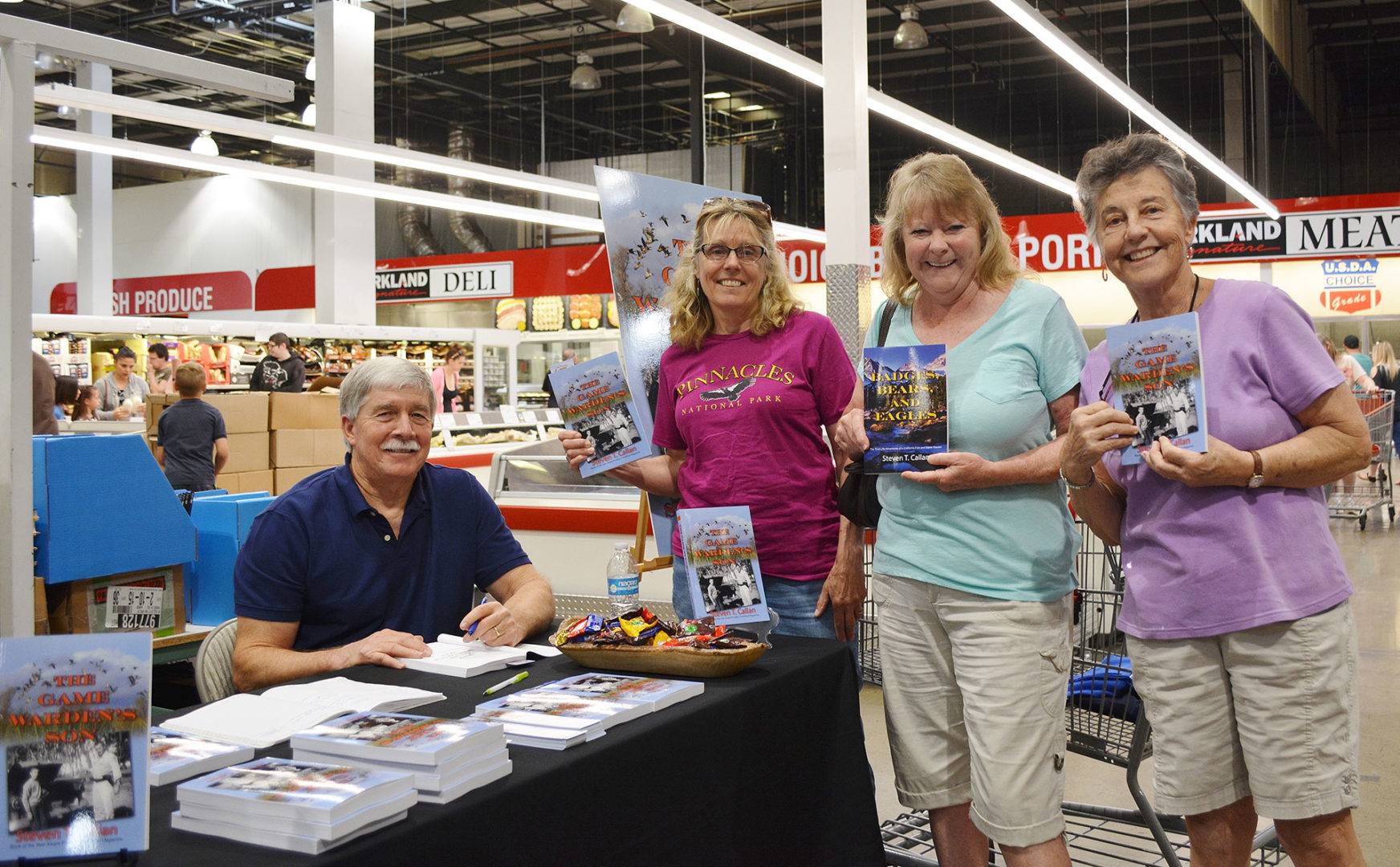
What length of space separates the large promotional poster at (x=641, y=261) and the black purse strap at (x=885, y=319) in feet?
4.27

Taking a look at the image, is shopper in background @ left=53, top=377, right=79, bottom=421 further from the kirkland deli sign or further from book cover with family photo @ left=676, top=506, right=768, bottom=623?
the kirkland deli sign

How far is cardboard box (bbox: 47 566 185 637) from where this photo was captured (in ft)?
10.8

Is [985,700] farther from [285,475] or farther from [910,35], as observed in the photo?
[910,35]

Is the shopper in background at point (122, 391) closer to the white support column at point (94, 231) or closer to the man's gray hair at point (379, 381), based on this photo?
the white support column at point (94, 231)

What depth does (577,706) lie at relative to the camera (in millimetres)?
1896

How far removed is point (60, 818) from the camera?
1.36 m

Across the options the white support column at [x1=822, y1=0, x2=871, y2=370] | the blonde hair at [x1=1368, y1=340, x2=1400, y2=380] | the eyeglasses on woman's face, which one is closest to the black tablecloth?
the eyeglasses on woman's face

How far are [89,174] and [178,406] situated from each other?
13649 mm

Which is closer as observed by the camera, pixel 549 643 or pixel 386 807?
pixel 386 807

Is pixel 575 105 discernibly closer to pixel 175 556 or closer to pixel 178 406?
pixel 178 406

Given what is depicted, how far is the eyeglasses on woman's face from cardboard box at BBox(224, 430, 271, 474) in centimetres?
623

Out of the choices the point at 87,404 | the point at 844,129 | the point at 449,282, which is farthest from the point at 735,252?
the point at 449,282

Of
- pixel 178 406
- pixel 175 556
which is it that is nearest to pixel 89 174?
pixel 178 406

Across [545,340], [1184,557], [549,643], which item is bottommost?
[549,643]
